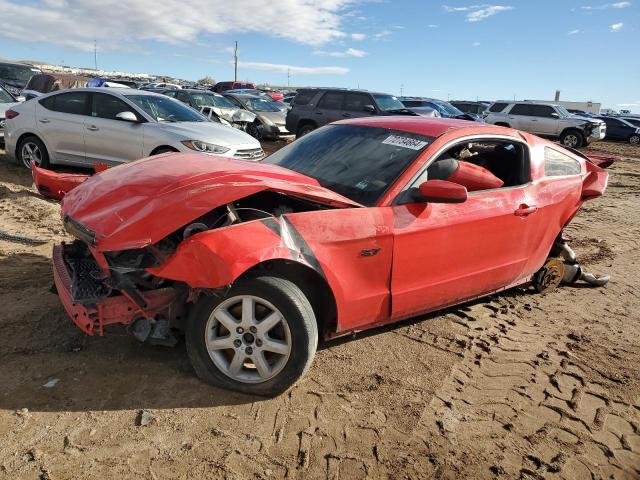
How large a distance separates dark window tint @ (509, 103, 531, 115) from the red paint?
69.2 ft

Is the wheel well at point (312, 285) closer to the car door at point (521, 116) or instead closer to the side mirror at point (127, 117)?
the side mirror at point (127, 117)

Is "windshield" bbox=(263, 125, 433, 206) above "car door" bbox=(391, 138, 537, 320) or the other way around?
above

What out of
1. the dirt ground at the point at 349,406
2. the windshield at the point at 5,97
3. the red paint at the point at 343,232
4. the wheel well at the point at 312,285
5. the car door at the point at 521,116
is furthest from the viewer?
the car door at the point at 521,116

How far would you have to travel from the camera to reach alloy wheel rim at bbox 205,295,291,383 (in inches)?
114

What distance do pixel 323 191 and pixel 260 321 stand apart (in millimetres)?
924

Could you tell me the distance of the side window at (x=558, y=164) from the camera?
4520 millimetres

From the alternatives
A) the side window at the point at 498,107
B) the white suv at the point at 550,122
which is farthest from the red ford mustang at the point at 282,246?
the side window at the point at 498,107

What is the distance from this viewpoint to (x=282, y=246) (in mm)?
2889

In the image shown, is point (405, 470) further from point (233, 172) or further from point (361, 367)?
point (233, 172)

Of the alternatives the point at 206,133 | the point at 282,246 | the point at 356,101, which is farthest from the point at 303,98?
the point at 282,246

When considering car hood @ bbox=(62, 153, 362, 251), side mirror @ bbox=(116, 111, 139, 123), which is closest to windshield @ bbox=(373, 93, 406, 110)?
side mirror @ bbox=(116, 111, 139, 123)

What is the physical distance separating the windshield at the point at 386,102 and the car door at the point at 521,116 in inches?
374

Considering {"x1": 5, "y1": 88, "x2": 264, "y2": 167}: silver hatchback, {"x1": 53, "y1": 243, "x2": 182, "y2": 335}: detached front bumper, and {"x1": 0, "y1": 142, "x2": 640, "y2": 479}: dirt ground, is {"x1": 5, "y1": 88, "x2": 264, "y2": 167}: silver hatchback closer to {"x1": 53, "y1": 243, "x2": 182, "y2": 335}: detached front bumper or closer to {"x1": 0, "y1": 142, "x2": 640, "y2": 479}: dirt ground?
{"x1": 0, "y1": 142, "x2": 640, "y2": 479}: dirt ground

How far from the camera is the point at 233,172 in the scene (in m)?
3.14
